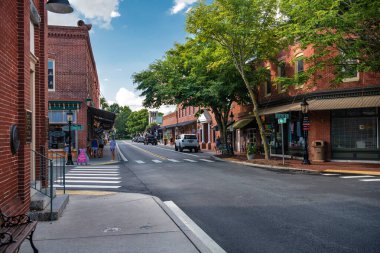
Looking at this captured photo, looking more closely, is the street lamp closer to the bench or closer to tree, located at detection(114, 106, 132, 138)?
the bench

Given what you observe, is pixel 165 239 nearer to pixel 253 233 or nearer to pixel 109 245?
pixel 109 245

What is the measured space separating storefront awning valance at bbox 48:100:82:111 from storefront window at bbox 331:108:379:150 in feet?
57.8

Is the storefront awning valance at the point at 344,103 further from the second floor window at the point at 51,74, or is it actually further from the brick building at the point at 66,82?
the second floor window at the point at 51,74

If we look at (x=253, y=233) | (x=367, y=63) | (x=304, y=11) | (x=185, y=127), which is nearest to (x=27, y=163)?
(x=253, y=233)

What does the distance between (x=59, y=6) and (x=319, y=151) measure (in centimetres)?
1799

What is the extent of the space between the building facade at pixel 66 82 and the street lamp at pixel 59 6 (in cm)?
1970

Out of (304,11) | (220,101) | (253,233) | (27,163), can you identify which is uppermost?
(304,11)

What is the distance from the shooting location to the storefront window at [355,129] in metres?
20.1

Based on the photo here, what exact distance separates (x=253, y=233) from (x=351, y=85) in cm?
1671

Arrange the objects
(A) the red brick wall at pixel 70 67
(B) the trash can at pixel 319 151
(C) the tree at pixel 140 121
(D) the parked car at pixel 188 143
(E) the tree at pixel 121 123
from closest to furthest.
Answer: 1. (B) the trash can at pixel 319 151
2. (A) the red brick wall at pixel 70 67
3. (D) the parked car at pixel 188 143
4. (C) the tree at pixel 140 121
5. (E) the tree at pixel 121 123

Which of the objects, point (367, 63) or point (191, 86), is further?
point (191, 86)

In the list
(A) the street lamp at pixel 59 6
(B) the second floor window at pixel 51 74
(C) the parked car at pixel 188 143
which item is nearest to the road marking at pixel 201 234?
(A) the street lamp at pixel 59 6

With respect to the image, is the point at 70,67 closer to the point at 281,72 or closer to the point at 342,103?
the point at 281,72

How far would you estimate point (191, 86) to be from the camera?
86.5 feet
